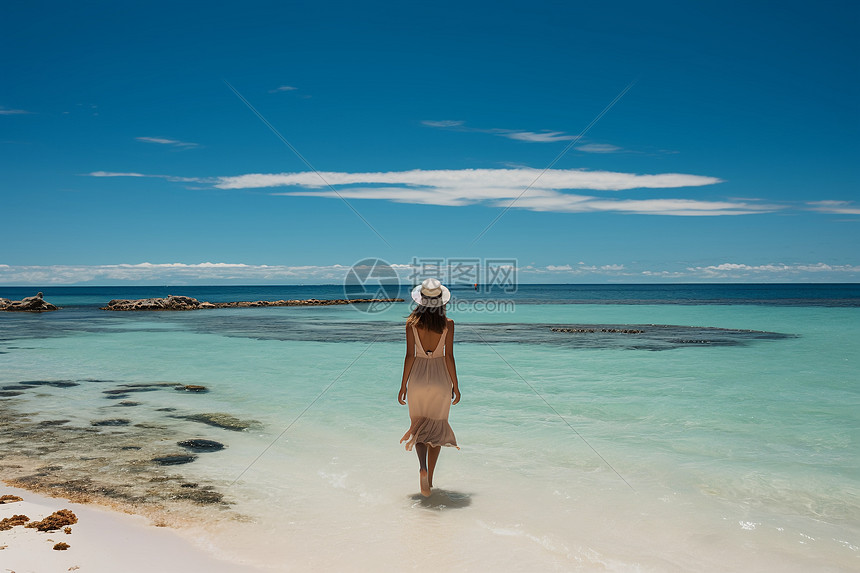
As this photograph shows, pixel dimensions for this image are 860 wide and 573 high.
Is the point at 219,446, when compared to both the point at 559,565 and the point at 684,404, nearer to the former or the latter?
the point at 559,565

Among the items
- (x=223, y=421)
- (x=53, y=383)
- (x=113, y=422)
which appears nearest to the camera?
(x=113, y=422)

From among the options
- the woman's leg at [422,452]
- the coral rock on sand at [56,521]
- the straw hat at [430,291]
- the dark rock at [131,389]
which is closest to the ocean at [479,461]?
the dark rock at [131,389]

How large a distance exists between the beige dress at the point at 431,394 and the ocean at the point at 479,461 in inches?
28.6

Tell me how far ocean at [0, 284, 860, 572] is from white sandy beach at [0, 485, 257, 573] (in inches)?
8.2

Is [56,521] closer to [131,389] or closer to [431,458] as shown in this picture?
[431,458]

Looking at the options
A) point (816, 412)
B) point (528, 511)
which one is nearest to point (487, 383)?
point (816, 412)

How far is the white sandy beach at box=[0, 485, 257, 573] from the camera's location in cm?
434

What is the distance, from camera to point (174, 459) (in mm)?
7258

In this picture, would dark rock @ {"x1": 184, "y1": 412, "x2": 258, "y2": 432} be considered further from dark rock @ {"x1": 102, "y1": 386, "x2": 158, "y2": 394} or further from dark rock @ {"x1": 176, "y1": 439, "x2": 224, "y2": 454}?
dark rock @ {"x1": 102, "y1": 386, "x2": 158, "y2": 394}

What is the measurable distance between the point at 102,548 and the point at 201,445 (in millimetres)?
3394

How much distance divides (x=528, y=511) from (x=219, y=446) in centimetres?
454

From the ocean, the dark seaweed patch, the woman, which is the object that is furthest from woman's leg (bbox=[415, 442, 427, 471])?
the dark seaweed patch

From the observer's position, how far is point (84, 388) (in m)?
12.4

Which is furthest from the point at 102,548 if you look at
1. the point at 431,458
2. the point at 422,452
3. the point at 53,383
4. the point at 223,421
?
the point at 53,383
